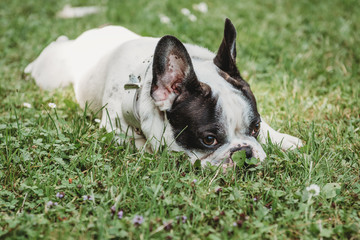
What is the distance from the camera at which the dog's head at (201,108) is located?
8.75 feet

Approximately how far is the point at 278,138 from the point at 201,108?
89 cm

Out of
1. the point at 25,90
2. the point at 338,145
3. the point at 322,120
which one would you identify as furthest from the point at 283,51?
the point at 25,90

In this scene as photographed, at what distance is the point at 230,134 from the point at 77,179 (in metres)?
1.04

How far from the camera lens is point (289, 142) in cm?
321

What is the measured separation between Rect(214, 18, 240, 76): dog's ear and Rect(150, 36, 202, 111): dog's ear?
40cm

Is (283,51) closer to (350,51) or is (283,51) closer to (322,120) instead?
(350,51)

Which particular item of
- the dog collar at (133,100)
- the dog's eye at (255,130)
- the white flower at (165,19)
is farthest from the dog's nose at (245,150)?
the white flower at (165,19)

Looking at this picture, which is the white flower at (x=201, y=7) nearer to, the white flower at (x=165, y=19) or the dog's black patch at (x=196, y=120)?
the white flower at (x=165, y=19)

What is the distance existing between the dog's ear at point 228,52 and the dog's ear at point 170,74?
40 cm

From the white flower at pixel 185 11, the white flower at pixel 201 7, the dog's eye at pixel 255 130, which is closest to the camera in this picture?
the dog's eye at pixel 255 130

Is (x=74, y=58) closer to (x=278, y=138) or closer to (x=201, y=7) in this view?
(x=201, y=7)

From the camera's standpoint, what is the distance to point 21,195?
2490 mm

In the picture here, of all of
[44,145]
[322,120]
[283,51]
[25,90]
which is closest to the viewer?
[44,145]

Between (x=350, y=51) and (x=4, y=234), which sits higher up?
(x=350, y=51)
